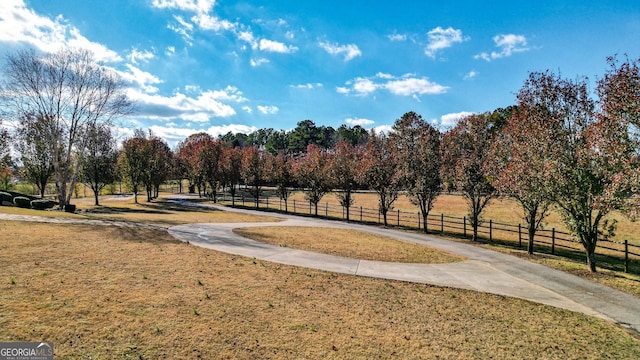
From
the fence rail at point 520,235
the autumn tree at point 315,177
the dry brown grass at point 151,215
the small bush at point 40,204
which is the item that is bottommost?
the fence rail at point 520,235

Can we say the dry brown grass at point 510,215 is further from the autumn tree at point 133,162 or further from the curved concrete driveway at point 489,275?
the autumn tree at point 133,162

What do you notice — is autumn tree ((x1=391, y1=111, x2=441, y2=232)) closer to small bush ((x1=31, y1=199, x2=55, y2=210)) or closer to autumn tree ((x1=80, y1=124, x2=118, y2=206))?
small bush ((x1=31, y1=199, x2=55, y2=210))

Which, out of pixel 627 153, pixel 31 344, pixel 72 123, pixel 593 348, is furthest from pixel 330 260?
pixel 72 123

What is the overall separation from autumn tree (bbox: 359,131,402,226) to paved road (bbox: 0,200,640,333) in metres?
11.6

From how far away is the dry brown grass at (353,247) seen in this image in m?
15.0

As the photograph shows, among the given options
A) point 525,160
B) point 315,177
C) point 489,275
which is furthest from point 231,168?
point 489,275

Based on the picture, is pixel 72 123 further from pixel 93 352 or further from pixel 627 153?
pixel 627 153

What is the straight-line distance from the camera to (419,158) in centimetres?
2603

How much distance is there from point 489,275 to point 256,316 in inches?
380

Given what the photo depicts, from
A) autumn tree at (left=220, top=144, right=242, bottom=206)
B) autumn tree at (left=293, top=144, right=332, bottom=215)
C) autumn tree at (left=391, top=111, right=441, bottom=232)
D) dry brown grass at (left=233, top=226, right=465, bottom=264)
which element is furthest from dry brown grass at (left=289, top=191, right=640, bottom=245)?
autumn tree at (left=220, top=144, right=242, bottom=206)

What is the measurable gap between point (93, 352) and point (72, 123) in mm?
33126

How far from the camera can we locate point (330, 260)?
1381cm

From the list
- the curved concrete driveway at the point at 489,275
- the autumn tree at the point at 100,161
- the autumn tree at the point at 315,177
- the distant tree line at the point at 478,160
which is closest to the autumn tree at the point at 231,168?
the distant tree line at the point at 478,160

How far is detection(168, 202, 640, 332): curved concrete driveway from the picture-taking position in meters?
9.95
